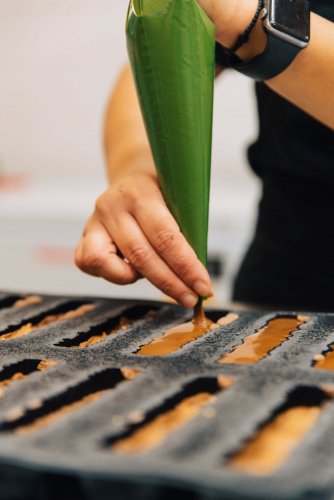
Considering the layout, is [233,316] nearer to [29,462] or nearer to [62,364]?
[62,364]

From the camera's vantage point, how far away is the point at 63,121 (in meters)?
2.26

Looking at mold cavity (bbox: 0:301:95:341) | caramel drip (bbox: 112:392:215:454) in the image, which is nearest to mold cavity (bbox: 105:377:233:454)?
caramel drip (bbox: 112:392:215:454)

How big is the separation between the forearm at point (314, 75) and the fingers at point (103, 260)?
0.26m

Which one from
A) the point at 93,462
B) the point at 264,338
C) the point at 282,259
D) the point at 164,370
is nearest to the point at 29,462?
the point at 93,462

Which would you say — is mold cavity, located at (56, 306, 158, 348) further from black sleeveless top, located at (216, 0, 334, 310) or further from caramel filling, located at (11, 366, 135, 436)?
black sleeveless top, located at (216, 0, 334, 310)

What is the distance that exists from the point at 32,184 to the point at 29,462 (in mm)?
1948

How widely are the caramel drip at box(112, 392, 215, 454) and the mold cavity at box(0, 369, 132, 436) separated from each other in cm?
6

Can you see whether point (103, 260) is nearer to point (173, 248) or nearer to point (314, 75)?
point (173, 248)

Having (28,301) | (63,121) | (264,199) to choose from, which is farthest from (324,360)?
(63,121)

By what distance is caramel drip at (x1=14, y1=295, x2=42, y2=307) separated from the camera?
81 cm

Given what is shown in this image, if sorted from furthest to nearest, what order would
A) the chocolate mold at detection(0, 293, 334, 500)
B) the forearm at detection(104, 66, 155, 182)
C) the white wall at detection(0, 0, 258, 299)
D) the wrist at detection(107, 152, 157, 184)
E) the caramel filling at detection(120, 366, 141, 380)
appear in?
the white wall at detection(0, 0, 258, 299) < the forearm at detection(104, 66, 155, 182) < the wrist at detection(107, 152, 157, 184) < the caramel filling at detection(120, 366, 141, 380) < the chocolate mold at detection(0, 293, 334, 500)

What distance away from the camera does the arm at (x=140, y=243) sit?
708 mm

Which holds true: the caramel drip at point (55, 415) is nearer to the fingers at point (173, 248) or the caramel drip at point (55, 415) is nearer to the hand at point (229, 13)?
the fingers at point (173, 248)

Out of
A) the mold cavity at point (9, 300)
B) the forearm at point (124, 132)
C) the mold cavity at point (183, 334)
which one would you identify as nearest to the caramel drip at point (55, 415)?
the mold cavity at point (183, 334)
